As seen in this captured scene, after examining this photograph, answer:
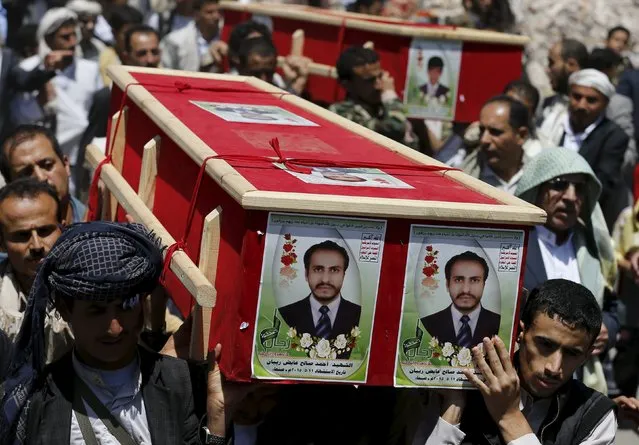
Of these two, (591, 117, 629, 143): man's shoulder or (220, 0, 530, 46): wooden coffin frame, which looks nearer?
(220, 0, 530, 46): wooden coffin frame

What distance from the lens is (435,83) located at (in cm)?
830

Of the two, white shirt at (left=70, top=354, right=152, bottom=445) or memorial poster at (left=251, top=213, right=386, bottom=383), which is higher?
memorial poster at (left=251, top=213, right=386, bottom=383)

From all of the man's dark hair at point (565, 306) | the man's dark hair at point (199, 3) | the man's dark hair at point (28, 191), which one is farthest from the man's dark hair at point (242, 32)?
the man's dark hair at point (565, 306)

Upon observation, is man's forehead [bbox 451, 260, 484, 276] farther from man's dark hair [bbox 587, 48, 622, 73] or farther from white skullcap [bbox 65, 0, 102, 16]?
white skullcap [bbox 65, 0, 102, 16]

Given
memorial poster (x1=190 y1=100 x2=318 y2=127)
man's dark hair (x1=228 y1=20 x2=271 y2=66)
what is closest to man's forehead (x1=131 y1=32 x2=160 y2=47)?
man's dark hair (x1=228 y1=20 x2=271 y2=66)

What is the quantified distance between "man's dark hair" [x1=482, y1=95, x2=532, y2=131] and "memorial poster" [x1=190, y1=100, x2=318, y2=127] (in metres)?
1.92

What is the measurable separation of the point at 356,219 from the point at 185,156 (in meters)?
1.10

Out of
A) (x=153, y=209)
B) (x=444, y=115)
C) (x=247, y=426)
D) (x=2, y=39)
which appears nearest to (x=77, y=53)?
(x=2, y=39)

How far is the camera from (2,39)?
37.3 feet

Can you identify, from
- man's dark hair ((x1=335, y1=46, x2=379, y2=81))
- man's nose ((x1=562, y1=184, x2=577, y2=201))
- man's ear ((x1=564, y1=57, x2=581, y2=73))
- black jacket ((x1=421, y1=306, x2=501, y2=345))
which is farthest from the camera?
man's ear ((x1=564, y1=57, x2=581, y2=73))

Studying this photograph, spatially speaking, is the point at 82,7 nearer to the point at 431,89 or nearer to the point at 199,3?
the point at 199,3

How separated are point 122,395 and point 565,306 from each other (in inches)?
56.7

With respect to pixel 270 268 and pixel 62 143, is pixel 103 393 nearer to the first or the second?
pixel 270 268

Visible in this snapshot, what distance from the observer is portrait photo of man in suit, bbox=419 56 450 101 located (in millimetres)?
8289
